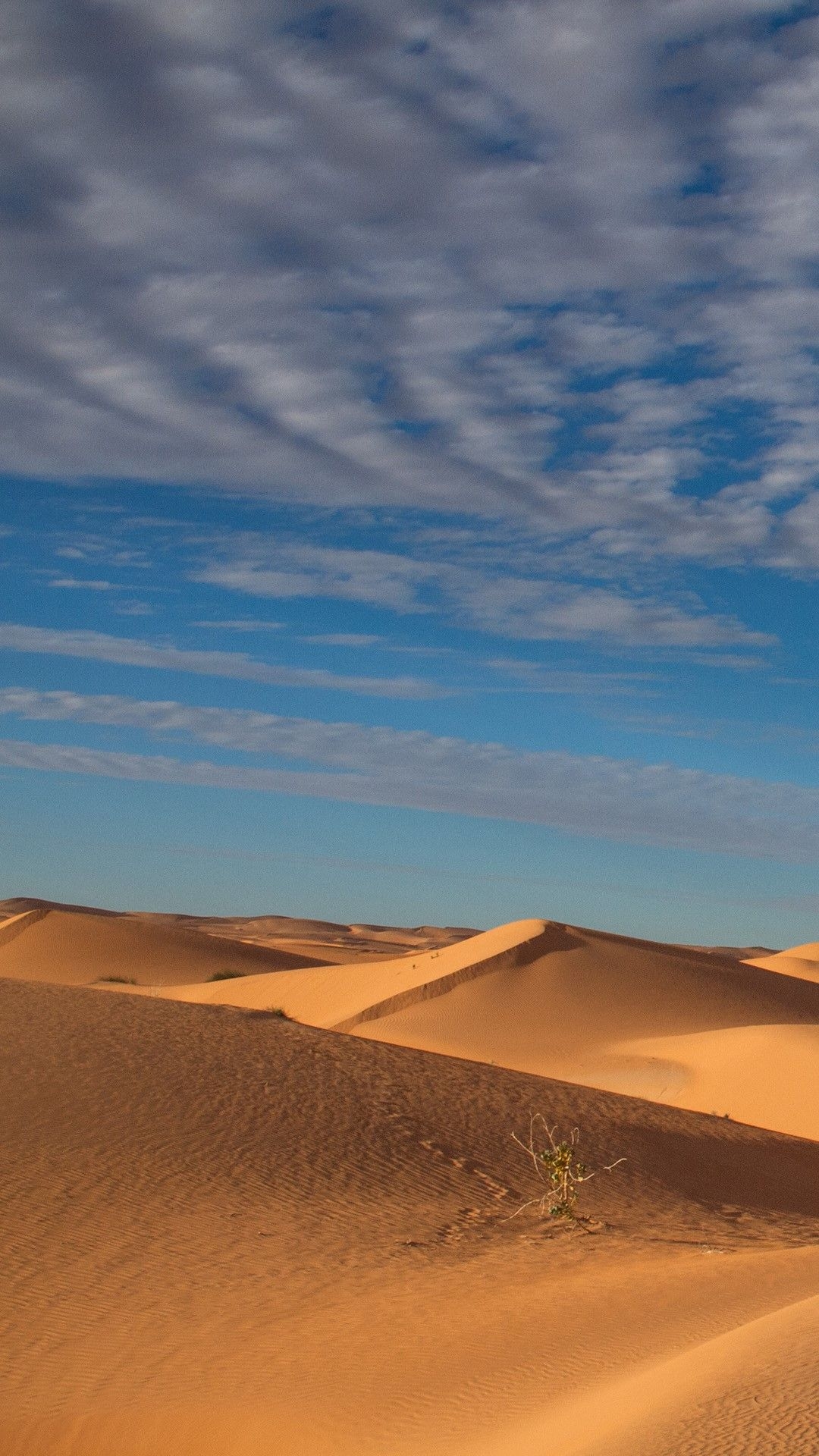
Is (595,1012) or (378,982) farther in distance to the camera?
(378,982)

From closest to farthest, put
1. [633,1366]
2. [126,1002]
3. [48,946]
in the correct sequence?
[633,1366]
[126,1002]
[48,946]

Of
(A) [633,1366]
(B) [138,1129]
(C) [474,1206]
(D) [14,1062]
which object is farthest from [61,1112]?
(A) [633,1366]

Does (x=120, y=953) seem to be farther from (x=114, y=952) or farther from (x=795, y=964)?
(x=795, y=964)

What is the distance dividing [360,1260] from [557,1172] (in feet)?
9.62

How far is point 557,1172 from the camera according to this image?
44.5ft

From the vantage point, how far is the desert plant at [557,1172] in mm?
13586

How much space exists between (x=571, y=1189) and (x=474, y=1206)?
1057 millimetres

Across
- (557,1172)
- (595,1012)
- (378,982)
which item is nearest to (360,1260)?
(557,1172)

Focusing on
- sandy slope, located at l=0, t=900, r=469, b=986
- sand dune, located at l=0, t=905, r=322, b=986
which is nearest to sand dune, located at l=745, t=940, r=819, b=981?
sandy slope, located at l=0, t=900, r=469, b=986

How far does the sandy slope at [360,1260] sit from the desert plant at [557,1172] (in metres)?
0.28

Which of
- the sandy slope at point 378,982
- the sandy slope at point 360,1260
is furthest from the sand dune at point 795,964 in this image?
the sandy slope at point 360,1260

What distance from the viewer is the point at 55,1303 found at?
9.80 m

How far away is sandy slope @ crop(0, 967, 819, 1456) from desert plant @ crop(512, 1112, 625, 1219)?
0.93ft

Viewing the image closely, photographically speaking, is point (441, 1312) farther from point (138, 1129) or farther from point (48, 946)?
point (48, 946)
